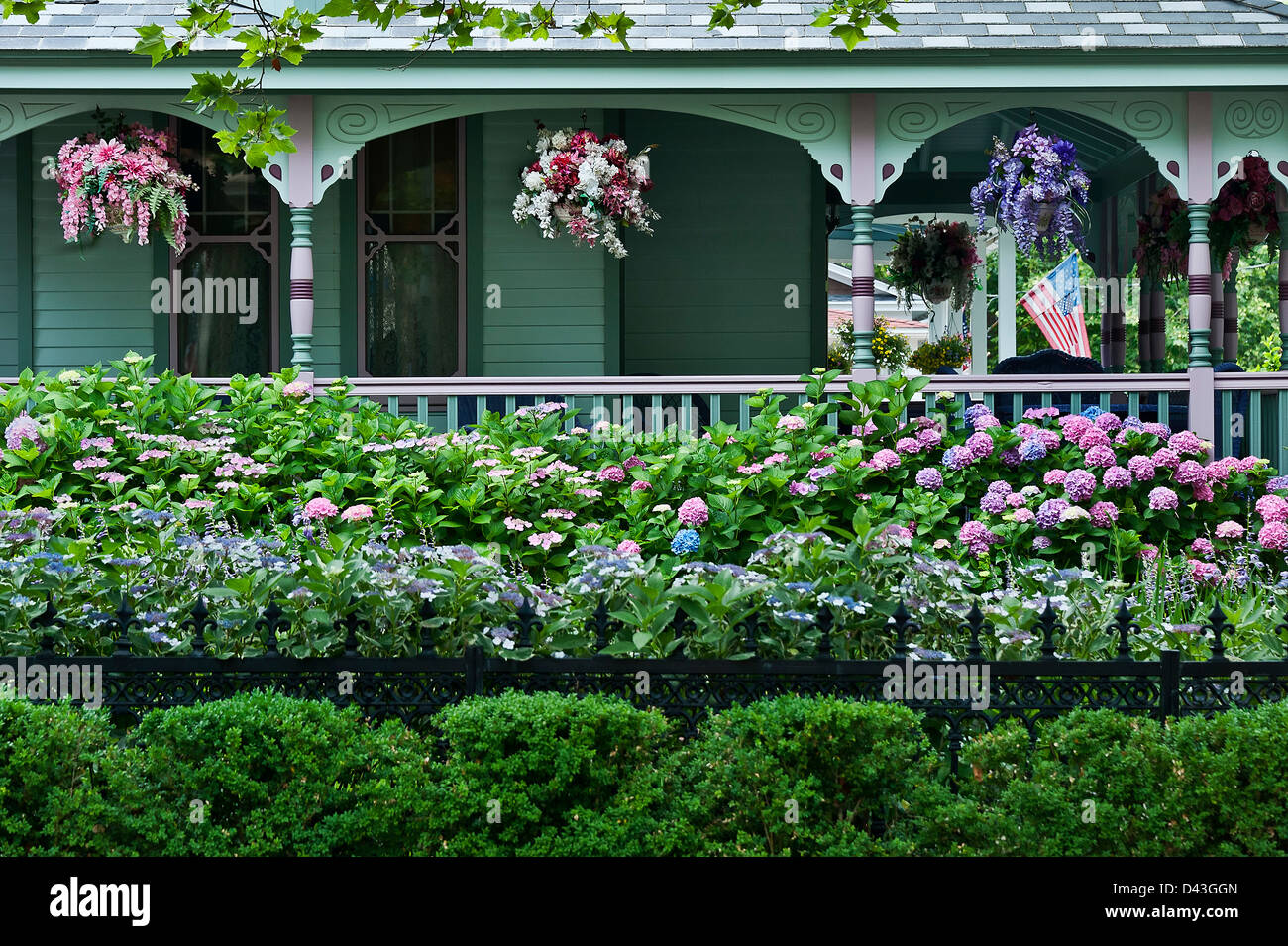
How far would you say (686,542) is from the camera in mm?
6828

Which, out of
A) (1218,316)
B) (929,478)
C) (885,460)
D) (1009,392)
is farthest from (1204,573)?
(1218,316)

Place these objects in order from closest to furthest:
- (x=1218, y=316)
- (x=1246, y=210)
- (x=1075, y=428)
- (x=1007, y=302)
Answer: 1. (x=1075, y=428)
2. (x=1246, y=210)
3. (x=1218, y=316)
4. (x=1007, y=302)

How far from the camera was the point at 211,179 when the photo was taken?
429 inches

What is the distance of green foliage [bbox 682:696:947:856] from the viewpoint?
395 centimetres

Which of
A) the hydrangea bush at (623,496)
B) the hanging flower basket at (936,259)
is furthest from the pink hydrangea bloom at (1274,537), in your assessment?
the hanging flower basket at (936,259)

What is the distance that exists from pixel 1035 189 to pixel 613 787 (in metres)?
6.64

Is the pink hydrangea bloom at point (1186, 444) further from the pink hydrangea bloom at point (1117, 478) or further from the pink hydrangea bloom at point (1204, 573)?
the pink hydrangea bloom at point (1204, 573)

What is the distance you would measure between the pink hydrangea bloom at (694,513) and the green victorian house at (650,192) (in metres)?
1.84

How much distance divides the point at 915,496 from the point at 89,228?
6496mm

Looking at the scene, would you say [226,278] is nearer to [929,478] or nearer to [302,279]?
[302,279]

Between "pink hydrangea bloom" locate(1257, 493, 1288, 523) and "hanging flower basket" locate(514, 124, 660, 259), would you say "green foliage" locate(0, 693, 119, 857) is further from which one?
"hanging flower basket" locate(514, 124, 660, 259)

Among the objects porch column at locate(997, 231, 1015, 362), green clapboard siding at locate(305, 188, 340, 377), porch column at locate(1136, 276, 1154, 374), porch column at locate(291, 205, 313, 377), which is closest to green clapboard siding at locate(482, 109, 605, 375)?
green clapboard siding at locate(305, 188, 340, 377)

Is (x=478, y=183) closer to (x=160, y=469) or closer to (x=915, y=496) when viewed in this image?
(x=160, y=469)

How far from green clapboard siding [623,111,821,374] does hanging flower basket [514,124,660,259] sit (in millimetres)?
1365
